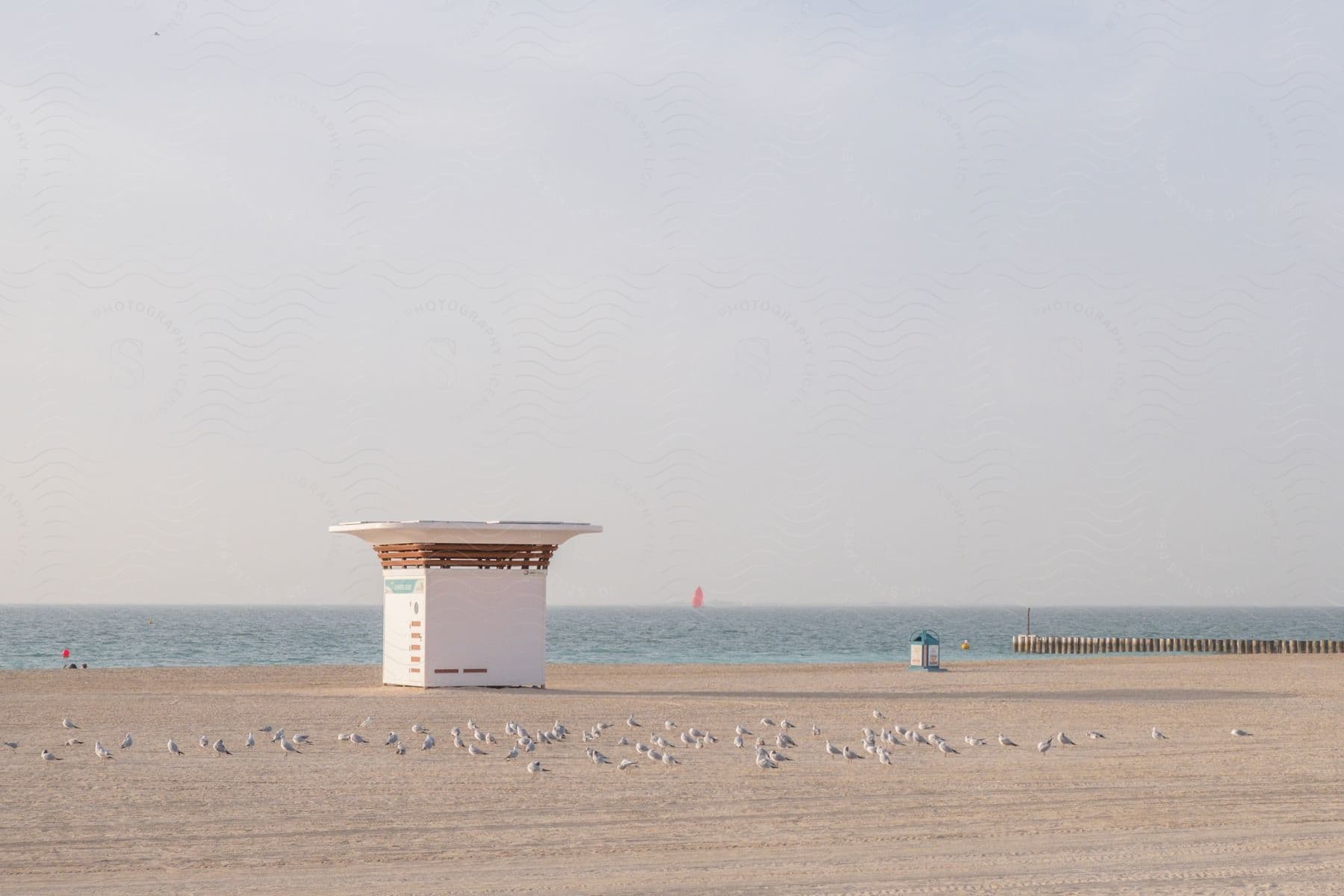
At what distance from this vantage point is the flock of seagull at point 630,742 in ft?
69.2

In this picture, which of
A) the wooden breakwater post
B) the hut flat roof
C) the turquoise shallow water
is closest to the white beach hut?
the hut flat roof

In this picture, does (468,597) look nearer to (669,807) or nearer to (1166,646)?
(669,807)

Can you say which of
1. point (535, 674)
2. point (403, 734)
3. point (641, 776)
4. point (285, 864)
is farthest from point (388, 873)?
point (535, 674)

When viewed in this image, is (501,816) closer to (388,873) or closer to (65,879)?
(388,873)

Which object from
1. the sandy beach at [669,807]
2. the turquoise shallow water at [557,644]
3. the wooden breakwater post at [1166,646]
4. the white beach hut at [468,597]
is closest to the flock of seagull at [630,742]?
the sandy beach at [669,807]

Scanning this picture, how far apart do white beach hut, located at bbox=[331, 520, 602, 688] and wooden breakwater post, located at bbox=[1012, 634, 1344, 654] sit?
194 ft

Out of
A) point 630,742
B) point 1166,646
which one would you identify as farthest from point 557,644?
point 630,742

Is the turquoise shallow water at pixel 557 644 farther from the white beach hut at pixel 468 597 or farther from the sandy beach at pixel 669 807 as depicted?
the sandy beach at pixel 669 807

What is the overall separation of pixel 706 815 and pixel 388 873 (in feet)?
14.5

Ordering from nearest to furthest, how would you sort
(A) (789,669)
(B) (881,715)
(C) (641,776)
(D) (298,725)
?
(C) (641,776) → (D) (298,725) → (B) (881,715) → (A) (789,669)

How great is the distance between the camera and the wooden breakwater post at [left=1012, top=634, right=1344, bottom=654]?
83.9 meters

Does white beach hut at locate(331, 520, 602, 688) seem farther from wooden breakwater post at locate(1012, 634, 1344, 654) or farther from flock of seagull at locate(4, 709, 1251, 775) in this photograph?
wooden breakwater post at locate(1012, 634, 1344, 654)

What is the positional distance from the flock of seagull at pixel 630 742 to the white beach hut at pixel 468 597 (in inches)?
366

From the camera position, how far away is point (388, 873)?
43.0 ft
